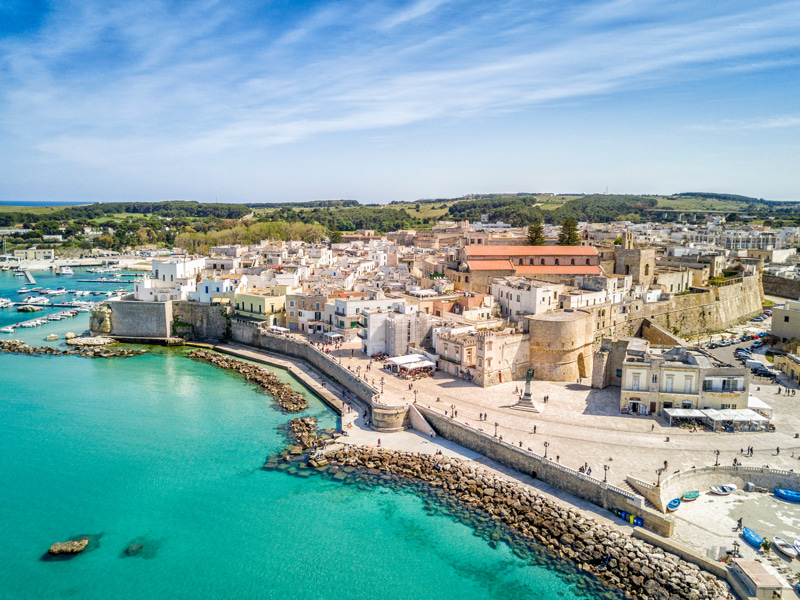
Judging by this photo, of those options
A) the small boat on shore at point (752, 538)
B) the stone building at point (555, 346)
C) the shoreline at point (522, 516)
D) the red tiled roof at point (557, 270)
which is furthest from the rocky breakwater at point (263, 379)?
the red tiled roof at point (557, 270)

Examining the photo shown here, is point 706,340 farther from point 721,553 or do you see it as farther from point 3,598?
point 3,598

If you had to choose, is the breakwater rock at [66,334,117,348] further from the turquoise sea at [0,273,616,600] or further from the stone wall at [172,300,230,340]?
the turquoise sea at [0,273,616,600]

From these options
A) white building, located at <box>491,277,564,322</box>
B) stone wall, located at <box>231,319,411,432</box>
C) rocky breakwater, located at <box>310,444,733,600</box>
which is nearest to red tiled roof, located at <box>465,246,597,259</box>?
white building, located at <box>491,277,564,322</box>

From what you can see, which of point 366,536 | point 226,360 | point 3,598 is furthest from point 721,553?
point 226,360

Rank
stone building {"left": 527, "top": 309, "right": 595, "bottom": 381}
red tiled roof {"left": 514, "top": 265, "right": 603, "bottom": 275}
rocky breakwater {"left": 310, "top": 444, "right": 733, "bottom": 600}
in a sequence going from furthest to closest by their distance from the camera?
red tiled roof {"left": 514, "top": 265, "right": 603, "bottom": 275} < stone building {"left": 527, "top": 309, "right": 595, "bottom": 381} < rocky breakwater {"left": 310, "top": 444, "right": 733, "bottom": 600}

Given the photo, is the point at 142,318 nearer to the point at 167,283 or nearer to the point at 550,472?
the point at 167,283

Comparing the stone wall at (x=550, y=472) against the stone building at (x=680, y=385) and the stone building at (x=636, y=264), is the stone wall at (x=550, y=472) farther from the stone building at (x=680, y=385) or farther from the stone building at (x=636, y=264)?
the stone building at (x=636, y=264)
